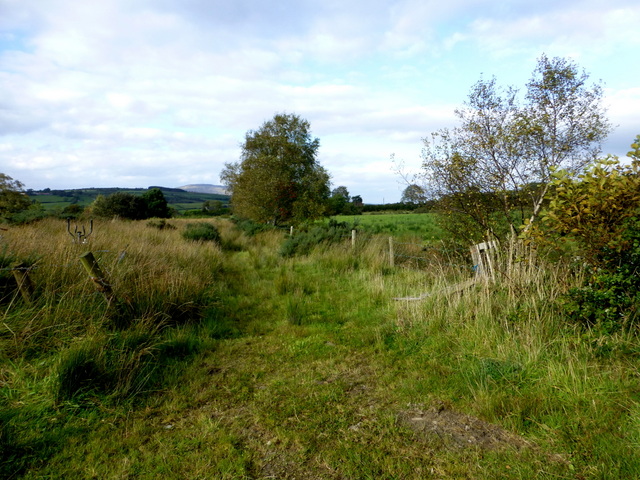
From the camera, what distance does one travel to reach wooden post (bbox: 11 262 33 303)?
185 inches

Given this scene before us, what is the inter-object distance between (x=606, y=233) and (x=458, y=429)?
8.80 ft

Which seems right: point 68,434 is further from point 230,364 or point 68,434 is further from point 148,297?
point 148,297

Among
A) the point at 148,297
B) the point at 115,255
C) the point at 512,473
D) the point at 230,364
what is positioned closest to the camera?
the point at 512,473

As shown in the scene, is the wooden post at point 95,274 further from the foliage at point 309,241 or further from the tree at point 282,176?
the tree at point 282,176

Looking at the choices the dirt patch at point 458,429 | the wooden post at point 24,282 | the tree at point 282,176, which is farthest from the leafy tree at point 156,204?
the dirt patch at point 458,429

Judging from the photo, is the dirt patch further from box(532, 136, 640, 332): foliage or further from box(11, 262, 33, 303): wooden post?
box(11, 262, 33, 303): wooden post

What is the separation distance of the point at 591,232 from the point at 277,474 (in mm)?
4135

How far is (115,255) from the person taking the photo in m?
7.03

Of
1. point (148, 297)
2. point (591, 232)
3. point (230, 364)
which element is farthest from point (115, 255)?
point (591, 232)

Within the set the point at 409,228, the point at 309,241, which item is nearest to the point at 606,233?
the point at 309,241

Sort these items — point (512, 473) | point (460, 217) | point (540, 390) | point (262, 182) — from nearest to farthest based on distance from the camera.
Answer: point (512, 473)
point (540, 390)
point (460, 217)
point (262, 182)

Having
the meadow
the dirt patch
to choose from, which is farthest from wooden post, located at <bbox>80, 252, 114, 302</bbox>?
the dirt patch

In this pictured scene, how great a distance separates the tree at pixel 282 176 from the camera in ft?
79.4

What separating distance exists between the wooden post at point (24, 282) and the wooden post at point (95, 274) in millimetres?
709
